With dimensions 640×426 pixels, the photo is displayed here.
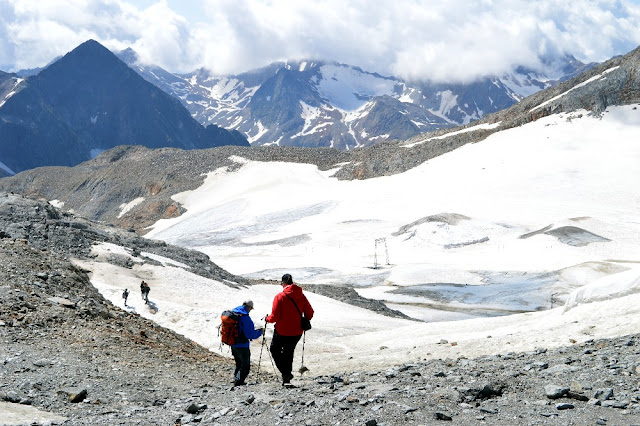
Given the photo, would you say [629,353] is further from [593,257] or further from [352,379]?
[593,257]

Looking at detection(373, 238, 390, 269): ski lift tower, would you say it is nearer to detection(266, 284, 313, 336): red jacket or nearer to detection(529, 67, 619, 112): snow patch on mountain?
detection(529, 67, 619, 112): snow patch on mountain

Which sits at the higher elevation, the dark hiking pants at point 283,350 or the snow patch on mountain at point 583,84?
the snow patch on mountain at point 583,84

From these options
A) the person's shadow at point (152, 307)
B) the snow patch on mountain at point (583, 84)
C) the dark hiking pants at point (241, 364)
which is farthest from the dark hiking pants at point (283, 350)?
the snow patch on mountain at point (583, 84)

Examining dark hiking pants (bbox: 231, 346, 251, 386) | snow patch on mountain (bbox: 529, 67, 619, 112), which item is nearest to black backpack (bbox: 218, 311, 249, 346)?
dark hiking pants (bbox: 231, 346, 251, 386)

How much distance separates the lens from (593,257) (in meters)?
71.1

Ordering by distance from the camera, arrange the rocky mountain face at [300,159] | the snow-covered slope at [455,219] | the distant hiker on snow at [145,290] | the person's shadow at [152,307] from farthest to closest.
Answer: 1. the rocky mountain face at [300,159]
2. the snow-covered slope at [455,219]
3. the distant hiker on snow at [145,290]
4. the person's shadow at [152,307]

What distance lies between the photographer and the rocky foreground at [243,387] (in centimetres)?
Answer: 928

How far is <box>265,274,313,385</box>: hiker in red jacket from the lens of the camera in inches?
511

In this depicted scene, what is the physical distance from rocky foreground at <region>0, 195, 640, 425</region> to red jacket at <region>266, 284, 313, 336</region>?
44.6 inches

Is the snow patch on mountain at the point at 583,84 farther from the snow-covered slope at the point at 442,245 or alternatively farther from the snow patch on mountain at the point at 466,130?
the snow patch on mountain at the point at 466,130

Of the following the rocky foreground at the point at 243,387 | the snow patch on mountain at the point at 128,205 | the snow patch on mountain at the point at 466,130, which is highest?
the snow patch on mountain at the point at 466,130

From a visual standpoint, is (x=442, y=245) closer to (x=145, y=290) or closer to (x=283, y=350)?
(x=145, y=290)

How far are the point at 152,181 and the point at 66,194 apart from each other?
37196mm

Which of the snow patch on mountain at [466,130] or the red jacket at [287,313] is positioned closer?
the red jacket at [287,313]
